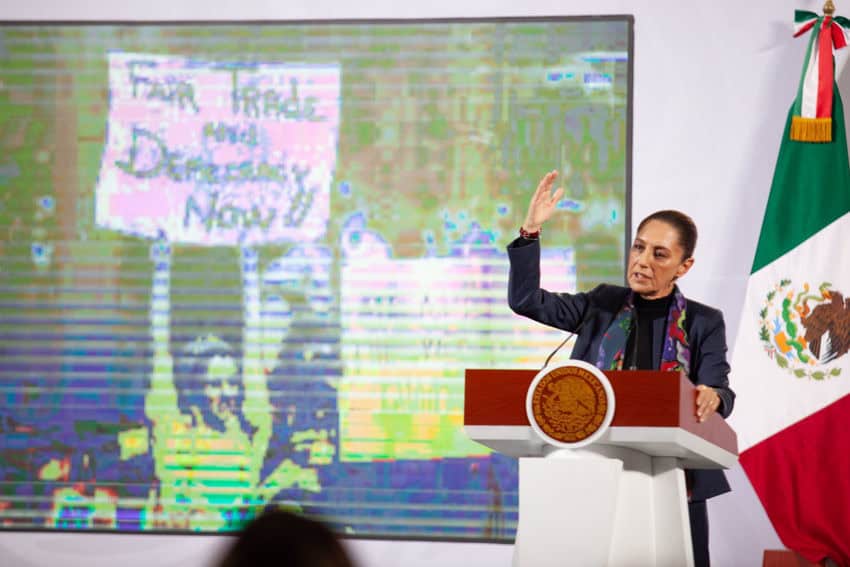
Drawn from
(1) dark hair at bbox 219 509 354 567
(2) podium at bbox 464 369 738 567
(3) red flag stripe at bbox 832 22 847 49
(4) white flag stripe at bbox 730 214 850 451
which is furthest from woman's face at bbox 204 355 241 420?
(1) dark hair at bbox 219 509 354 567

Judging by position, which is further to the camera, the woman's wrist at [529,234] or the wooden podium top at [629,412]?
the woman's wrist at [529,234]

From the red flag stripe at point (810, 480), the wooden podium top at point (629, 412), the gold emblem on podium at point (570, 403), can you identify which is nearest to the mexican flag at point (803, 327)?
the red flag stripe at point (810, 480)

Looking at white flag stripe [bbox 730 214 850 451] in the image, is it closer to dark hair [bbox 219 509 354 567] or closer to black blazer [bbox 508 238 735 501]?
black blazer [bbox 508 238 735 501]

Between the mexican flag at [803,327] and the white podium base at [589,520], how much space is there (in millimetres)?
1983

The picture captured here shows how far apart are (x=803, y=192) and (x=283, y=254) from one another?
2162 mm

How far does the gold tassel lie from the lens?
4363mm

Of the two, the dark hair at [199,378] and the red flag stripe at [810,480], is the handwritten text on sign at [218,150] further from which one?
the red flag stripe at [810,480]

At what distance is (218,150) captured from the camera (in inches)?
195

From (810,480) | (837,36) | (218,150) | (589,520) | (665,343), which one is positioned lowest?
(810,480)

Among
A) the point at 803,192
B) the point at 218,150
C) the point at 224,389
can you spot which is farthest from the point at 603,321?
the point at 218,150

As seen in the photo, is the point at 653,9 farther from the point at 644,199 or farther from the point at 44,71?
the point at 44,71

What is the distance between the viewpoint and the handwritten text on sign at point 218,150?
16.1ft

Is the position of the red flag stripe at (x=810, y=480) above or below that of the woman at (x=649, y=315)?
below

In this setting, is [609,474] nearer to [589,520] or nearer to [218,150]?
[589,520]
